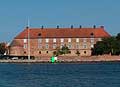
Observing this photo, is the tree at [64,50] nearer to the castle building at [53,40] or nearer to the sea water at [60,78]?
the castle building at [53,40]

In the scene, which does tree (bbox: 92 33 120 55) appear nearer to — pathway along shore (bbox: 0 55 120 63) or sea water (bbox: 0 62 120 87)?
pathway along shore (bbox: 0 55 120 63)

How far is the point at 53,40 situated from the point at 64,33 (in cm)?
317

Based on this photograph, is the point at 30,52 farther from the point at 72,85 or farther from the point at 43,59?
the point at 72,85

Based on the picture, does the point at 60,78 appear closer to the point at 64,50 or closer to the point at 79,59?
the point at 79,59

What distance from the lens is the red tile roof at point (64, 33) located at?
127 m

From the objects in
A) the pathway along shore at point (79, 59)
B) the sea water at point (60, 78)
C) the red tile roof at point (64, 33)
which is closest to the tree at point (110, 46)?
the pathway along shore at point (79, 59)

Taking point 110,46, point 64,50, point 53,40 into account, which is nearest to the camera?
point 110,46

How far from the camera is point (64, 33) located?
5064 inches

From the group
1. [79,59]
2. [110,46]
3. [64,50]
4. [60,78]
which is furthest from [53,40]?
[60,78]

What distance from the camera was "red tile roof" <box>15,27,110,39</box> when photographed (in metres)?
127

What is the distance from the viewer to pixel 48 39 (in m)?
129

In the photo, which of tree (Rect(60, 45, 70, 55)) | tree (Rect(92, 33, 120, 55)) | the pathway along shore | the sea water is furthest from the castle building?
the sea water

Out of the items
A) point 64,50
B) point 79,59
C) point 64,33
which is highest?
point 64,33

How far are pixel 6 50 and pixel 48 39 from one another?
50.8ft
